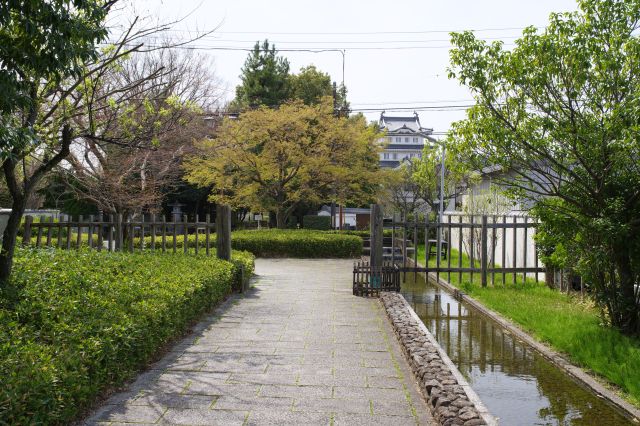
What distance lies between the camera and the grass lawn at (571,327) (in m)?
6.35

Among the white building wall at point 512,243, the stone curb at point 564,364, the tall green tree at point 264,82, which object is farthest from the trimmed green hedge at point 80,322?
the tall green tree at point 264,82

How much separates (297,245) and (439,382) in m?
16.8

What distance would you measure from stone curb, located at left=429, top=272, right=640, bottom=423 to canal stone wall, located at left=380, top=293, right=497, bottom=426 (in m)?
1.49

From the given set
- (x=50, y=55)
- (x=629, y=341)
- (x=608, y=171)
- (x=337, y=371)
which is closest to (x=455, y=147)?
(x=608, y=171)

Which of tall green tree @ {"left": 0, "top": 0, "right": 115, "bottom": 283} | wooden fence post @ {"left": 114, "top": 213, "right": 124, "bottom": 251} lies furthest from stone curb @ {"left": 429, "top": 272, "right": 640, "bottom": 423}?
wooden fence post @ {"left": 114, "top": 213, "right": 124, "bottom": 251}

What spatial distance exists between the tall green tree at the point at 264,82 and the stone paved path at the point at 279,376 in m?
28.3

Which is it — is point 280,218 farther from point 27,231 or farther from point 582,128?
point 582,128

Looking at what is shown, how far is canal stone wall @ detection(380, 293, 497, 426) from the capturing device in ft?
15.0

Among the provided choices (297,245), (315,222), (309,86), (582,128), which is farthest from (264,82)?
(582,128)

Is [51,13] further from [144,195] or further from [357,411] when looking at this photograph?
[144,195]

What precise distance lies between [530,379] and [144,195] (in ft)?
48.0

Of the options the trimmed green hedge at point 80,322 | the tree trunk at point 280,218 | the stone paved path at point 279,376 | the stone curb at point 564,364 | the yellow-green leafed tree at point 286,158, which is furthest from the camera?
the tree trunk at point 280,218

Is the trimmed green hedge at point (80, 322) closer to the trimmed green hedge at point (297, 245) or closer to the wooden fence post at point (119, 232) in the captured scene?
the wooden fence post at point (119, 232)

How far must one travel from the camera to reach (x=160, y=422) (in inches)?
178
